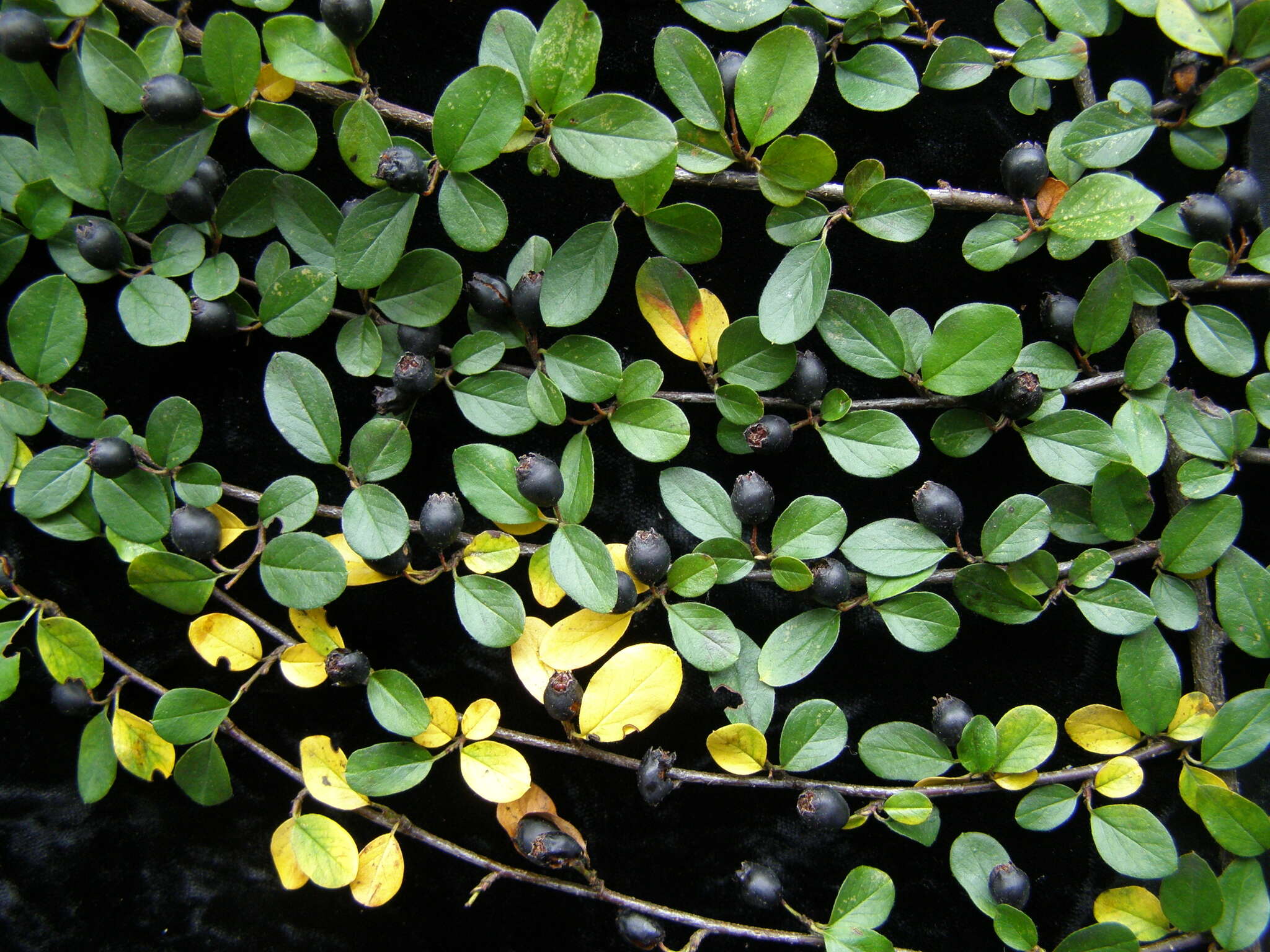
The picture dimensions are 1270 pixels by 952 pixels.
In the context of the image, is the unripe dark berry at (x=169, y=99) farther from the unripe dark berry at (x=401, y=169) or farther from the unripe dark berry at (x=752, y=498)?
the unripe dark berry at (x=752, y=498)

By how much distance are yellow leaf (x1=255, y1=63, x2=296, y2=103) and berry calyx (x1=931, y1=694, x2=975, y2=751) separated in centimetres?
120

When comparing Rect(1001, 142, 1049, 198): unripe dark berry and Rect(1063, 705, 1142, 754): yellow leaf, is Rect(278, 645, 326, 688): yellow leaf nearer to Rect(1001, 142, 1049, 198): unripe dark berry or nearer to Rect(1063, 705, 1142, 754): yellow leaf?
Rect(1063, 705, 1142, 754): yellow leaf

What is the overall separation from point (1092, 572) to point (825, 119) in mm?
744

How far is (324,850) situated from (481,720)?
0.27 m

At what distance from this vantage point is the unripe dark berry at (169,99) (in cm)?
92

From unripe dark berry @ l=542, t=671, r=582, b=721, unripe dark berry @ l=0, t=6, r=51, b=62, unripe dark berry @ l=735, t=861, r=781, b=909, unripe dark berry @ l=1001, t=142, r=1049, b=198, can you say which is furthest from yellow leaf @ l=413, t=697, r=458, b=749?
unripe dark berry @ l=1001, t=142, r=1049, b=198

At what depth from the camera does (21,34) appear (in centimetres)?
90

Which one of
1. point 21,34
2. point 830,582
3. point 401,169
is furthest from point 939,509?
point 21,34

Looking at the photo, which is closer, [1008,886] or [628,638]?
[1008,886]

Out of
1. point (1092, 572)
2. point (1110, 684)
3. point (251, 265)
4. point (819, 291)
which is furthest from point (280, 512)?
point (1110, 684)

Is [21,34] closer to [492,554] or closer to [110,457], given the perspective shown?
[110,457]

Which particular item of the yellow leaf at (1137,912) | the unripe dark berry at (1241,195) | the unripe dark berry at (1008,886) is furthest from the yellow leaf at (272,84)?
the yellow leaf at (1137,912)

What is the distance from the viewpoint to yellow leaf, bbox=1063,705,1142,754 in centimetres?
110

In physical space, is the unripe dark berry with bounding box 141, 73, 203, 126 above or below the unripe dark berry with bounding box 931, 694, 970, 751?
above
